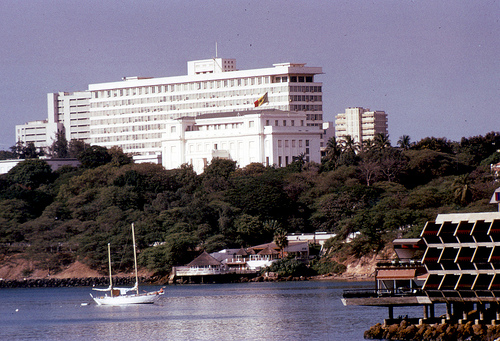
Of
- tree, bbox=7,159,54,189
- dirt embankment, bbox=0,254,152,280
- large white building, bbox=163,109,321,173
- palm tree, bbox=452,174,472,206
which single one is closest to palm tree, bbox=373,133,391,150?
large white building, bbox=163,109,321,173

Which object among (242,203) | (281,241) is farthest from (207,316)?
(242,203)

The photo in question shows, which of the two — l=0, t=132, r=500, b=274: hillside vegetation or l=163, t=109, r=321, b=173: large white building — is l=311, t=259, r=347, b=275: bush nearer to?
l=0, t=132, r=500, b=274: hillside vegetation

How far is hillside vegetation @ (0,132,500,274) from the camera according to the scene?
133125 mm

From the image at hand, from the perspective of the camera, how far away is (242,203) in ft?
487

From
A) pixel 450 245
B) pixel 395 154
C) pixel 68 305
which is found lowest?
pixel 68 305

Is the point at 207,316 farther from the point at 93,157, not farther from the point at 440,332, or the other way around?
the point at 93,157

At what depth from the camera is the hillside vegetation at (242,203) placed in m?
133

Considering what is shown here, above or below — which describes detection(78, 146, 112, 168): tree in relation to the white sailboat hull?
above

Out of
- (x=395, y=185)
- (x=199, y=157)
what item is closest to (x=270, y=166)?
(x=199, y=157)

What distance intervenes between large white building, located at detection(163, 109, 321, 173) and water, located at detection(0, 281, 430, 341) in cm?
6560

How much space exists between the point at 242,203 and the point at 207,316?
6237 cm

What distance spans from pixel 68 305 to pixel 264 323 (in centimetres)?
3617

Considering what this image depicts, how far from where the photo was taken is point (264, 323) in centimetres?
Answer: 7869

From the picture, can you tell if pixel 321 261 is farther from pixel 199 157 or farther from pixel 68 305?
pixel 199 157
